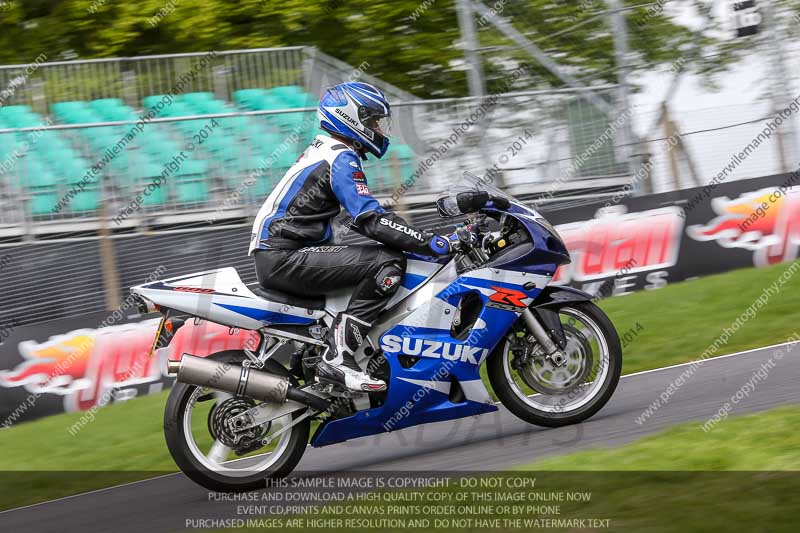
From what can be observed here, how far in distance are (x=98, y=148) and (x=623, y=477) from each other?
9.26 meters

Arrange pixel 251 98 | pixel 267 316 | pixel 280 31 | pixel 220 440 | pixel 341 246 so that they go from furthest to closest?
pixel 280 31 → pixel 251 98 → pixel 341 246 → pixel 267 316 → pixel 220 440

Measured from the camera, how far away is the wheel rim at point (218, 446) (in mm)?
6340

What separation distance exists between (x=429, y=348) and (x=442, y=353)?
8 centimetres

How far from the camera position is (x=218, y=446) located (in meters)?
6.44

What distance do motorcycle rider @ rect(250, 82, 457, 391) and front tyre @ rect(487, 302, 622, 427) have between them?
30.3 inches

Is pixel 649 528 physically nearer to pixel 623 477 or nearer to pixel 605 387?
pixel 623 477

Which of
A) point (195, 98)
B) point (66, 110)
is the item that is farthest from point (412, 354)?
point (66, 110)

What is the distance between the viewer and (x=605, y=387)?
6.74 meters

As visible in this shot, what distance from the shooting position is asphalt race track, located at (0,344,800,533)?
6248mm

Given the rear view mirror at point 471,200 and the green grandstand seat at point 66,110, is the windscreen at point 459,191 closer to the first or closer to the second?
the rear view mirror at point 471,200

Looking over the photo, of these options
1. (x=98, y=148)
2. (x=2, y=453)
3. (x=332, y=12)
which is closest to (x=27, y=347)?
(x=2, y=453)

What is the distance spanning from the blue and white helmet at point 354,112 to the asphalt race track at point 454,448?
6.51ft

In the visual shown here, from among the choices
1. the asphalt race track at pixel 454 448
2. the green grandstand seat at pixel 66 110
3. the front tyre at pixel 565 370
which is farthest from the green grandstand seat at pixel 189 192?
the front tyre at pixel 565 370

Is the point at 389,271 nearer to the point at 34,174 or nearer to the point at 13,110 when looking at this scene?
the point at 34,174
